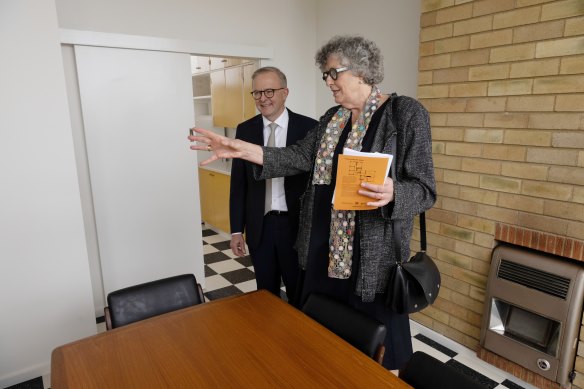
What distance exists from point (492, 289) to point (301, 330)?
1.47 metres

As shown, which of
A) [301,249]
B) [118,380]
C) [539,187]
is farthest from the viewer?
[539,187]

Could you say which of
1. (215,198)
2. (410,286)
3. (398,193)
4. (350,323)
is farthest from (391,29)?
(215,198)

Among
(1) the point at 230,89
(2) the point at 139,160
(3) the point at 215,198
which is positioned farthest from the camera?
(3) the point at 215,198

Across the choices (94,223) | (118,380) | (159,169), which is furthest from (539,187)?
(94,223)

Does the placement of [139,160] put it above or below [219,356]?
above

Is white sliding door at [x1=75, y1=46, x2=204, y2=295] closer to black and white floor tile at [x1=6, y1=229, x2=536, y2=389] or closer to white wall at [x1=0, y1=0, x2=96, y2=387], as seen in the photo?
black and white floor tile at [x1=6, y1=229, x2=536, y2=389]

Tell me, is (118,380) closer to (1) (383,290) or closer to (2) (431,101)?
(1) (383,290)

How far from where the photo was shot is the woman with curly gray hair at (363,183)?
142 centimetres

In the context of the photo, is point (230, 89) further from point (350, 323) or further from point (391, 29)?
point (350, 323)

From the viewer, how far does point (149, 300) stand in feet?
5.37

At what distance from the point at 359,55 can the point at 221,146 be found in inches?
26.4

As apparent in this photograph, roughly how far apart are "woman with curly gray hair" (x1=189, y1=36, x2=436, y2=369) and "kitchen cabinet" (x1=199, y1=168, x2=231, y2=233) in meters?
3.00

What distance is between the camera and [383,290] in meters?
1.53

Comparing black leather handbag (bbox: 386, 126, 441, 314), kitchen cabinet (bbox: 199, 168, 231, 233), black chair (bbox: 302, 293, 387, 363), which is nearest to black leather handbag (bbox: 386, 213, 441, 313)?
black leather handbag (bbox: 386, 126, 441, 314)
